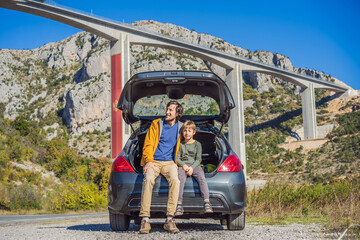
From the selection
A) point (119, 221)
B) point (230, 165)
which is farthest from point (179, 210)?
point (119, 221)

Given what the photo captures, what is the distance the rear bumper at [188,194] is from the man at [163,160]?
0.11m

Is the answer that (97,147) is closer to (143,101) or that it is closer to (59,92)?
(59,92)

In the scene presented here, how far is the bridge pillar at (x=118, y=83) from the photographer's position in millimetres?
36125

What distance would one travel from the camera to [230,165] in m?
4.93

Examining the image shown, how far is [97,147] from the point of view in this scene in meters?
75.8

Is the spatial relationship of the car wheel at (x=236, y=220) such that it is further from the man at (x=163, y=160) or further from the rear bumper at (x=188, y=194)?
the man at (x=163, y=160)

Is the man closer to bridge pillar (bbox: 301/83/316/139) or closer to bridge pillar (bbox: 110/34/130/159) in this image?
bridge pillar (bbox: 110/34/130/159)

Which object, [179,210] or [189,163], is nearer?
[179,210]

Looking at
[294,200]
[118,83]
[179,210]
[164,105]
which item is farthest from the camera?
[118,83]

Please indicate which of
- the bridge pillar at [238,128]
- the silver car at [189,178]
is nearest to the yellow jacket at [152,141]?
the silver car at [189,178]

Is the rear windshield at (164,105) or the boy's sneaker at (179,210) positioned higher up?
the rear windshield at (164,105)

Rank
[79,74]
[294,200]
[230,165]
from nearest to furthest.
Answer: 1. [230,165]
2. [294,200]
3. [79,74]

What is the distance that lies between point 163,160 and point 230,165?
0.85 meters

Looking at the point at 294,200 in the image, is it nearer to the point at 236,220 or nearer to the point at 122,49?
the point at 236,220
